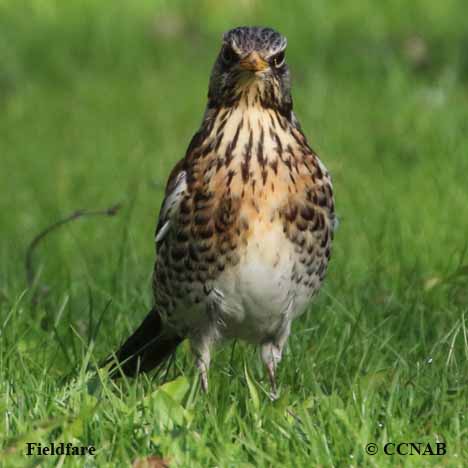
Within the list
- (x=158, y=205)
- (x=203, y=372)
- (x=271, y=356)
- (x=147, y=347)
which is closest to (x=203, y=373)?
(x=203, y=372)

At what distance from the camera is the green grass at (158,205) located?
14.2 ft

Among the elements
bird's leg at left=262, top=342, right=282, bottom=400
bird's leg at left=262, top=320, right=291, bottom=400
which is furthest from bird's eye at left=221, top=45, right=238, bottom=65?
bird's leg at left=262, top=342, right=282, bottom=400

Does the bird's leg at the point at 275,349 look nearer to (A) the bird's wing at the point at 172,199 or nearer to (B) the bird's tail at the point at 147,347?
(B) the bird's tail at the point at 147,347

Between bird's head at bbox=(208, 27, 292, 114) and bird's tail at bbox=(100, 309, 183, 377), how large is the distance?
989 mm

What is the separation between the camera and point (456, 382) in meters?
4.79

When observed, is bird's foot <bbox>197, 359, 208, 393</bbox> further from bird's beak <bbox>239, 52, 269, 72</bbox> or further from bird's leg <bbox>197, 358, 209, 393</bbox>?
bird's beak <bbox>239, 52, 269, 72</bbox>

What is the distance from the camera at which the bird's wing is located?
500 centimetres

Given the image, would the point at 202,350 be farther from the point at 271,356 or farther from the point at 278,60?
the point at 278,60

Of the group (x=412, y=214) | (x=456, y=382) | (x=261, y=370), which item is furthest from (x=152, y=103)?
(x=456, y=382)

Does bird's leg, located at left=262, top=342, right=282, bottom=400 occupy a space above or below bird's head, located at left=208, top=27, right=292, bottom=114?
Answer: below

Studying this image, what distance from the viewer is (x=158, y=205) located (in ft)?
27.4

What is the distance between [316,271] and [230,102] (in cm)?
69

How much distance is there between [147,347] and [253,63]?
126 centimetres

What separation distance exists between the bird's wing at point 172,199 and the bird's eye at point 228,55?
43 cm
